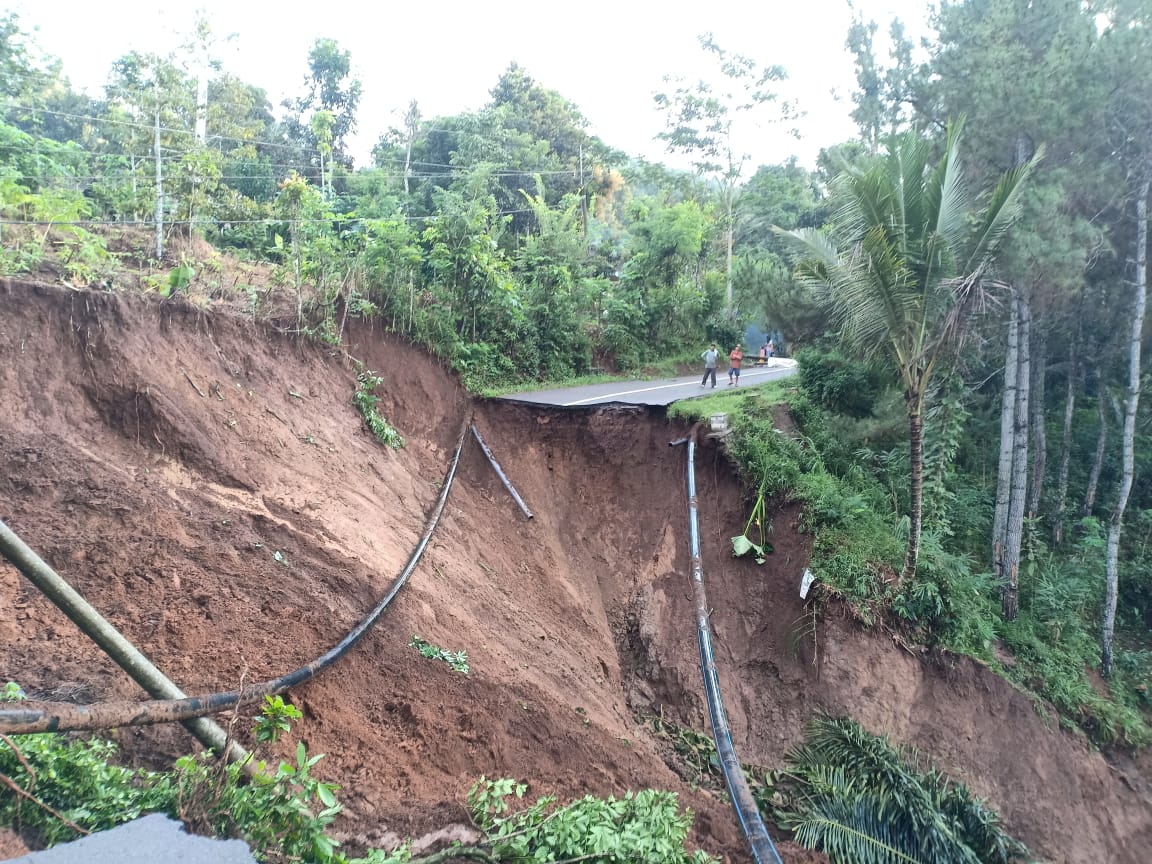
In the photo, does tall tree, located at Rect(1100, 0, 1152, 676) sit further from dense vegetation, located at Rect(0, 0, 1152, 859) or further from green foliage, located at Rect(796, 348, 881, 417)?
green foliage, located at Rect(796, 348, 881, 417)

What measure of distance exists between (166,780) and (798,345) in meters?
13.7

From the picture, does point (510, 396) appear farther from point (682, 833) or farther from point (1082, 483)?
point (1082, 483)

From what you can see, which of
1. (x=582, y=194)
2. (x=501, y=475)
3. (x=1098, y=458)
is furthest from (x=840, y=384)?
(x=582, y=194)

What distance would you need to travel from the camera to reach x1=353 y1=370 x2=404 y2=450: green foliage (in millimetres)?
11664

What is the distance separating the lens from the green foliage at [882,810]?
7273mm

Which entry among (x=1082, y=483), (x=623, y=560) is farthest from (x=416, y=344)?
(x=1082, y=483)

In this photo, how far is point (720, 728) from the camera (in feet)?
25.7

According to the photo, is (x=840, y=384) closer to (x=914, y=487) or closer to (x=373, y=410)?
(x=914, y=487)

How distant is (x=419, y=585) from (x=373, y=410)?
4.66 m

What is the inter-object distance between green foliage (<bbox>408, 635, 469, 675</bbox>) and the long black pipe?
1.98 feet

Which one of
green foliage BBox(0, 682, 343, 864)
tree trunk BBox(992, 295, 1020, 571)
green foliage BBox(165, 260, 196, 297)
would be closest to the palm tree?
tree trunk BBox(992, 295, 1020, 571)

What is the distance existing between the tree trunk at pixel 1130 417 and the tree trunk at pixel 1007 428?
5.08 ft

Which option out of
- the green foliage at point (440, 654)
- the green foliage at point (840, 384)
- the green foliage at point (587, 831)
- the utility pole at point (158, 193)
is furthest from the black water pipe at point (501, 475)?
the green foliage at point (840, 384)

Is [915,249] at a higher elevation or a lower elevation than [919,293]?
higher
